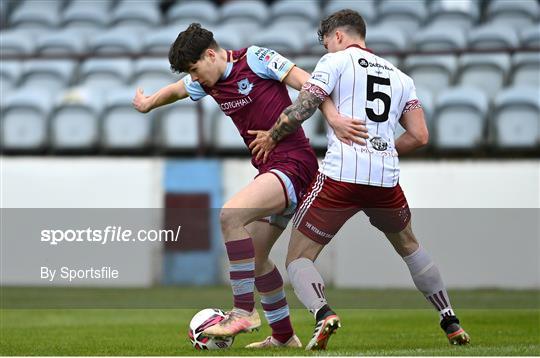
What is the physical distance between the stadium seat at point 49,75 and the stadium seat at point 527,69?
6.35m

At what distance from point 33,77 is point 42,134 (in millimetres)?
1950

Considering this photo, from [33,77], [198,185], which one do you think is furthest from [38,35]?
[198,185]

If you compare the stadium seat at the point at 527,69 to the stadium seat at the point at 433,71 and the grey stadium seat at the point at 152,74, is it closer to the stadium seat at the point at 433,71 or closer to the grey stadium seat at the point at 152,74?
the stadium seat at the point at 433,71

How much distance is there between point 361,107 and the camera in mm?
7234

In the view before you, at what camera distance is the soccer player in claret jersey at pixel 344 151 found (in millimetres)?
7203

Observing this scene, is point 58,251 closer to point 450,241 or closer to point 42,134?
point 450,241

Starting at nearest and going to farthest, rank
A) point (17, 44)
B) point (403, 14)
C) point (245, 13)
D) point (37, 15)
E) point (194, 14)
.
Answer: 1. point (403, 14)
2. point (17, 44)
3. point (245, 13)
4. point (194, 14)
5. point (37, 15)

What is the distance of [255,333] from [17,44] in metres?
10.1

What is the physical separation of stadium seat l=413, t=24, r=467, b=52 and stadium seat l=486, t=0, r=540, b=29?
0.83 meters

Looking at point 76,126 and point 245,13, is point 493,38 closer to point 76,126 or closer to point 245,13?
point 245,13

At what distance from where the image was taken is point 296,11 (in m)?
18.6

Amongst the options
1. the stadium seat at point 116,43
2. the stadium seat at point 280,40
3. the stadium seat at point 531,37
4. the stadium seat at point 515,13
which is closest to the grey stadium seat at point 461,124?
the stadium seat at point 531,37

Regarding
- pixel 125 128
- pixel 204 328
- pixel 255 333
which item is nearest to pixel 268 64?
pixel 204 328

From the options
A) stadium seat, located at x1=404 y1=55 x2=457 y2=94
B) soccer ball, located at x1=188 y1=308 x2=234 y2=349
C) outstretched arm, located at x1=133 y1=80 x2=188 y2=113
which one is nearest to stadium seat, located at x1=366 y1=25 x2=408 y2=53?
stadium seat, located at x1=404 y1=55 x2=457 y2=94
